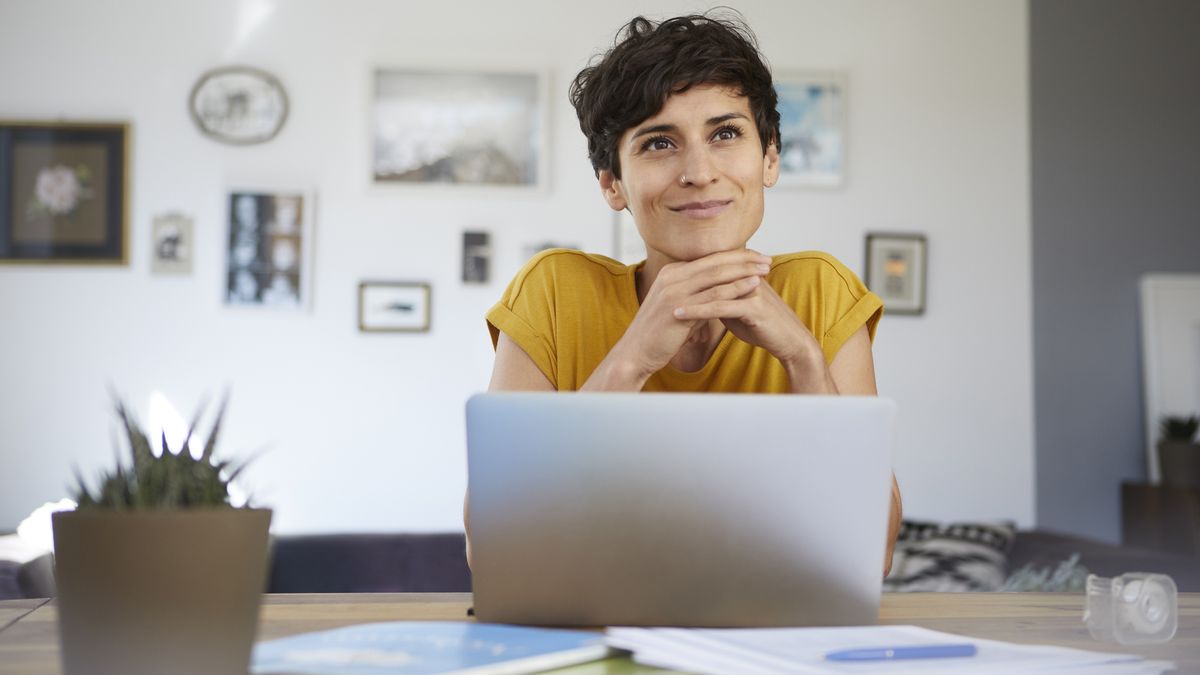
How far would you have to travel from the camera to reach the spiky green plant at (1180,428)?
3684mm

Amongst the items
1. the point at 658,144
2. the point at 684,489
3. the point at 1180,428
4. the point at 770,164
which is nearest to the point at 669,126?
the point at 658,144

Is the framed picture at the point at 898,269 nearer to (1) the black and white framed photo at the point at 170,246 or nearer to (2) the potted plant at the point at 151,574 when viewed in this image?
(1) the black and white framed photo at the point at 170,246

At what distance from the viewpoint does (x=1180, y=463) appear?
3.62m

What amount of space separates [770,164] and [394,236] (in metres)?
2.21

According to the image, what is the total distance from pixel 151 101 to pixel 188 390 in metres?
0.97

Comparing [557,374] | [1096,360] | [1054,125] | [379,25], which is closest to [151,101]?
[379,25]

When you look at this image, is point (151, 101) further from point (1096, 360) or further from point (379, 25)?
point (1096, 360)

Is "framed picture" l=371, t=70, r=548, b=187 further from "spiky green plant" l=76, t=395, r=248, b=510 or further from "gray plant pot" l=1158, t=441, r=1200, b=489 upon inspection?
"spiky green plant" l=76, t=395, r=248, b=510

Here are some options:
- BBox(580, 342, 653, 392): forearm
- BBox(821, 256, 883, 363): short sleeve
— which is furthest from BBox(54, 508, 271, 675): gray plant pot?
BBox(821, 256, 883, 363): short sleeve

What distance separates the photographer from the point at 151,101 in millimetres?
3662

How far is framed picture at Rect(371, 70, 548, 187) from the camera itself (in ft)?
12.2

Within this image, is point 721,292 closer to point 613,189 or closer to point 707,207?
point 707,207

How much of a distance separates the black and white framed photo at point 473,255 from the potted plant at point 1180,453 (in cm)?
236

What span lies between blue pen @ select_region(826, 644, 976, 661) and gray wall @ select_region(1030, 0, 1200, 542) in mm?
3427
